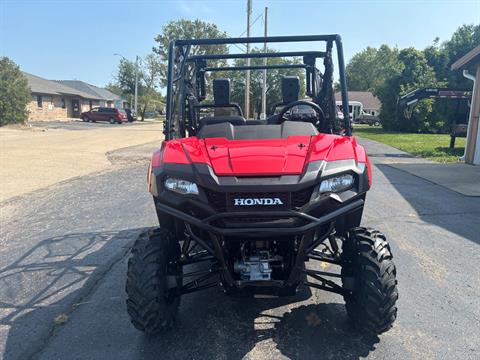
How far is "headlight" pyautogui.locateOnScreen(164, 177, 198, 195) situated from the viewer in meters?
2.72

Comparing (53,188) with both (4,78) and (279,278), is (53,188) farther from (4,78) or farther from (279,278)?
(4,78)

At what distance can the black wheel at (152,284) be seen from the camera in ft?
9.68

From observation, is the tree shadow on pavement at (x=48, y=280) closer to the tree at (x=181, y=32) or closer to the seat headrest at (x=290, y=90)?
the seat headrest at (x=290, y=90)

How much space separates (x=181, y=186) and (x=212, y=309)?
4.43 feet

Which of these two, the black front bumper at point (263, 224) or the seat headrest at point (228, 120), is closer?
the black front bumper at point (263, 224)

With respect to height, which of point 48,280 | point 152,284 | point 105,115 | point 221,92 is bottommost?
point 48,280

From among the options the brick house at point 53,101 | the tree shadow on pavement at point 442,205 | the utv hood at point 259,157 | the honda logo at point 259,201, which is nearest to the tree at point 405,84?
the tree shadow on pavement at point 442,205

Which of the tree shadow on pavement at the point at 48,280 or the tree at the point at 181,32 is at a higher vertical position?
the tree at the point at 181,32

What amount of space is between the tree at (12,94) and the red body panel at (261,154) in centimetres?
3456

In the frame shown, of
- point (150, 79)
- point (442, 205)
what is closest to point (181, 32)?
point (150, 79)

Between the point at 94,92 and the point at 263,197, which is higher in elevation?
the point at 94,92

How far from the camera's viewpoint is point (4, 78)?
108 feet

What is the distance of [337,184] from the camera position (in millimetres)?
2734

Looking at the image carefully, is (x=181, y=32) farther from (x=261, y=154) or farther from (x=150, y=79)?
(x=261, y=154)
